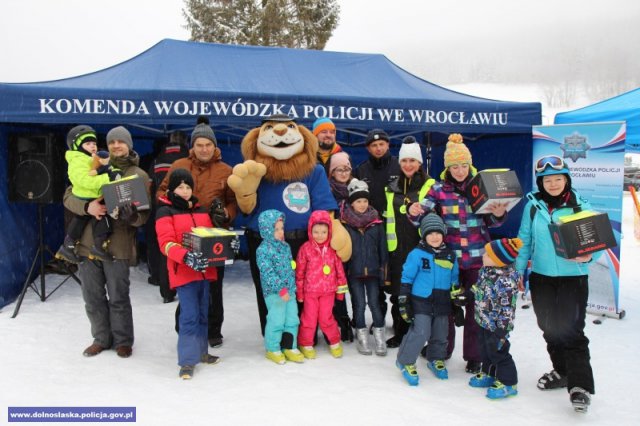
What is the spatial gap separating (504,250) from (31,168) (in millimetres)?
4421

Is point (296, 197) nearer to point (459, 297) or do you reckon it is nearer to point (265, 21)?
point (459, 297)

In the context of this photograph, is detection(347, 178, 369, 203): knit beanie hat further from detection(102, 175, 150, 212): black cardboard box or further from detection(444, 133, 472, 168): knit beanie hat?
detection(102, 175, 150, 212): black cardboard box

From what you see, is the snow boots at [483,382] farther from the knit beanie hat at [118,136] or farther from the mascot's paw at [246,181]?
the knit beanie hat at [118,136]

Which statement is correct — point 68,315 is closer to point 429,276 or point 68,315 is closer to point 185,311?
point 185,311

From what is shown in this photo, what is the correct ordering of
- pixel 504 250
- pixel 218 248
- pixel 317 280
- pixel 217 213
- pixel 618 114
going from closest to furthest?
pixel 504 250 → pixel 218 248 → pixel 217 213 → pixel 317 280 → pixel 618 114

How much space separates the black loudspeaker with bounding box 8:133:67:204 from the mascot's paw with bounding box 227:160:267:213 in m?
2.45

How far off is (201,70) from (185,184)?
3.11m

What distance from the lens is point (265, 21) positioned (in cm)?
1579

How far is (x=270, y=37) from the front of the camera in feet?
52.7

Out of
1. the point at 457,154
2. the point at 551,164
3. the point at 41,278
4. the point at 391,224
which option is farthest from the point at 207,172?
the point at 41,278

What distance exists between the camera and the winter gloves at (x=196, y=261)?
308cm

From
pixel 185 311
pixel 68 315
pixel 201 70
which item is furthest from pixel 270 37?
pixel 185 311

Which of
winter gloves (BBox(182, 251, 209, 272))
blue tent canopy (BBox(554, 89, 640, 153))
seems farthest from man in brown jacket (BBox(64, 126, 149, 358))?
blue tent canopy (BBox(554, 89, 640, 153))

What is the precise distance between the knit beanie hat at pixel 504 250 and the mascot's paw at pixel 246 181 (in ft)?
5.33
